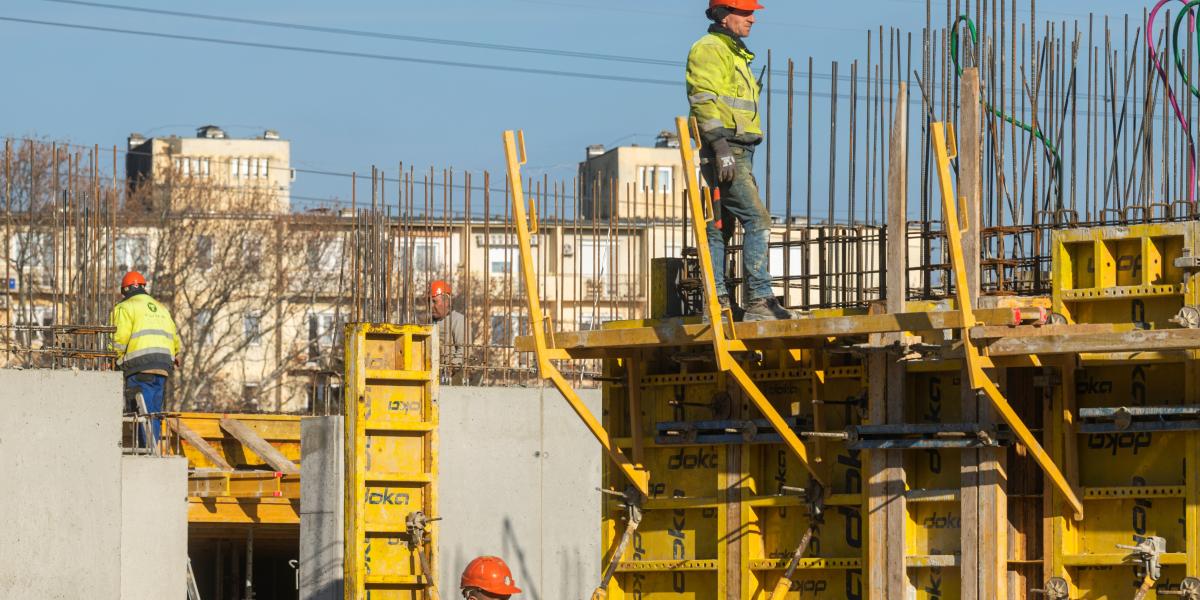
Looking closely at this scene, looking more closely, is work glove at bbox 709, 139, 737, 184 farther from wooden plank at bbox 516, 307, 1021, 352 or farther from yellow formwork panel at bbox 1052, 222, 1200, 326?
yellow formwork panel at bbox 1052, 222, 1200, 326

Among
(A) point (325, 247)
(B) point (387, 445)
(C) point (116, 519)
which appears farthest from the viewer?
(A) point (325, 247)

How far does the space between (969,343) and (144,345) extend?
10.9m

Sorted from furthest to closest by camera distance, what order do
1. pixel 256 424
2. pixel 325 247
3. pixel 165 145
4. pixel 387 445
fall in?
pixel 165 145
pixel 325 247
pixel 256 424
pixel 387 445

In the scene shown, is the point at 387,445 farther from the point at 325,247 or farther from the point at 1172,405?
the point at 325,247

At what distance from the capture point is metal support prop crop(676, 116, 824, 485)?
10.3m

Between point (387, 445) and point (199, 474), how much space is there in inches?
197

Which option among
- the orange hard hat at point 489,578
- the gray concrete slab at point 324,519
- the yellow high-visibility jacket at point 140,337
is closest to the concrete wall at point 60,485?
the gray concrete slab at point 324,519

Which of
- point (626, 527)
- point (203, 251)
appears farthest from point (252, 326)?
point (626, 527)

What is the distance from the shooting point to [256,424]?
20531 mm

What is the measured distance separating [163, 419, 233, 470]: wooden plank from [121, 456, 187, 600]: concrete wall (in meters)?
2.11

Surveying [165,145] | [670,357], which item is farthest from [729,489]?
[165,145]

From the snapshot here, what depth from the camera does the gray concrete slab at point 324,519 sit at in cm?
1683

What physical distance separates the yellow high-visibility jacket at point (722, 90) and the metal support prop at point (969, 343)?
4.87 ft

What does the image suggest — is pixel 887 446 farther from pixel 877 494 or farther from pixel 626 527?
pixel 626 527
